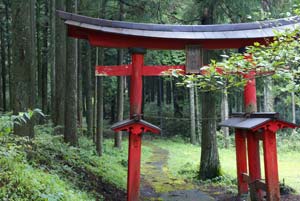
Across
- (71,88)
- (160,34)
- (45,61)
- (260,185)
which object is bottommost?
(260,185)

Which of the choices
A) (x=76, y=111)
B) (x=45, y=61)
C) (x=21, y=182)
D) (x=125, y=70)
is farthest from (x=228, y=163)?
(x=45, y=61)

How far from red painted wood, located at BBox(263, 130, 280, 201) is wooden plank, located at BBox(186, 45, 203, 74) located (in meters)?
2.13

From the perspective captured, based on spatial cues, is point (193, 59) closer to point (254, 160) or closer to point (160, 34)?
point (160, 34)

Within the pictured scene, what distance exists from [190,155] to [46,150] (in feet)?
38.2

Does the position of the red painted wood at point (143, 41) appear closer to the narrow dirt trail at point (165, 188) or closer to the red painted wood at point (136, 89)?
the red painted wood at point (136, 89)

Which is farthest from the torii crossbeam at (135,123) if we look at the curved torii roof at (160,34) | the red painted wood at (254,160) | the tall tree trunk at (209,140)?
the tall tree trunk at (209,140)

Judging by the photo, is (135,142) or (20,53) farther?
(135,142)

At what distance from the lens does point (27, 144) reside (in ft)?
22.5

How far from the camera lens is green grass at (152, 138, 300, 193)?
12.1 m

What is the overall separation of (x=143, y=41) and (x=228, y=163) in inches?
359

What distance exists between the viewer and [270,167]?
7.09m

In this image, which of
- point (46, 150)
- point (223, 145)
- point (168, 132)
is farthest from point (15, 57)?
point (168, 132)

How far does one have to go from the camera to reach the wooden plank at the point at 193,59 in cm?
805

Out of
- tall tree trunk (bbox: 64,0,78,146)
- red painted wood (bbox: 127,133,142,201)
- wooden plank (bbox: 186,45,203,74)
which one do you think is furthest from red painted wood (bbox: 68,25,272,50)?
tall tree trunk (bbox: 64,0,78,146)
